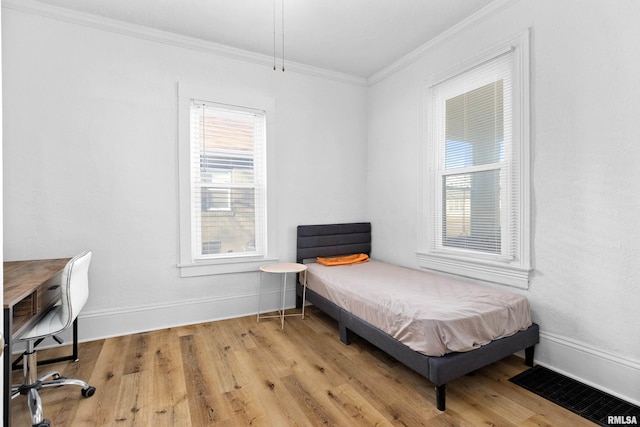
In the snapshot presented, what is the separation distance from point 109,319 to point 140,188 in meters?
1.23

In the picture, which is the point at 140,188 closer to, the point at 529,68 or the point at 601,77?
the point at 529,68

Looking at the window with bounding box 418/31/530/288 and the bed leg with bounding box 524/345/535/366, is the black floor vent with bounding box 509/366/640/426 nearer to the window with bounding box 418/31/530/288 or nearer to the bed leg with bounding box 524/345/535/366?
the bed leg with bounding box 524/345/535/366

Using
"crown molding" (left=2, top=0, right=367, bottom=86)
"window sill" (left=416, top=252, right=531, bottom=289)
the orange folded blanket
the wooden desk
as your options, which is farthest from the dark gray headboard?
the wooden desk

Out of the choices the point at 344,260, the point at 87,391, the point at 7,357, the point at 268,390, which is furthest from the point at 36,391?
the point at 344,260

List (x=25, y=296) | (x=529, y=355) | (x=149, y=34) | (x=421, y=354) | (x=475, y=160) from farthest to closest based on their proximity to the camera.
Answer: (x=149, y=34), (x=475, y=160), (x=529, y=355), (x=421, y=354), (x=25, y=296)

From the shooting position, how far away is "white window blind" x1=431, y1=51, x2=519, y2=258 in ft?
9.64

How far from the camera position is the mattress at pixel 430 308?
2.21m

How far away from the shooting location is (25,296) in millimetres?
1919

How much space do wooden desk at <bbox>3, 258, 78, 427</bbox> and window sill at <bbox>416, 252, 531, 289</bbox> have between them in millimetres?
3155

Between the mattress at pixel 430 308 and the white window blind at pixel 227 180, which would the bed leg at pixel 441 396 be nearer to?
the mattress at pixel 430 308

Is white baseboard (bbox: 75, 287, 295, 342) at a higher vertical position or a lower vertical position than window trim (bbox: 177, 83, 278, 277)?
lower

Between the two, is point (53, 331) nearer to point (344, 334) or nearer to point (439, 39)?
point (344, 334)

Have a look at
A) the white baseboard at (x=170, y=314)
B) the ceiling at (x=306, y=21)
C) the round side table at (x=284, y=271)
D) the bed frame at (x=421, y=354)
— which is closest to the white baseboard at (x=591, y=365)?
the bed frame at (x=421, y=354)

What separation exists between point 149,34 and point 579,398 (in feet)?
14.6
